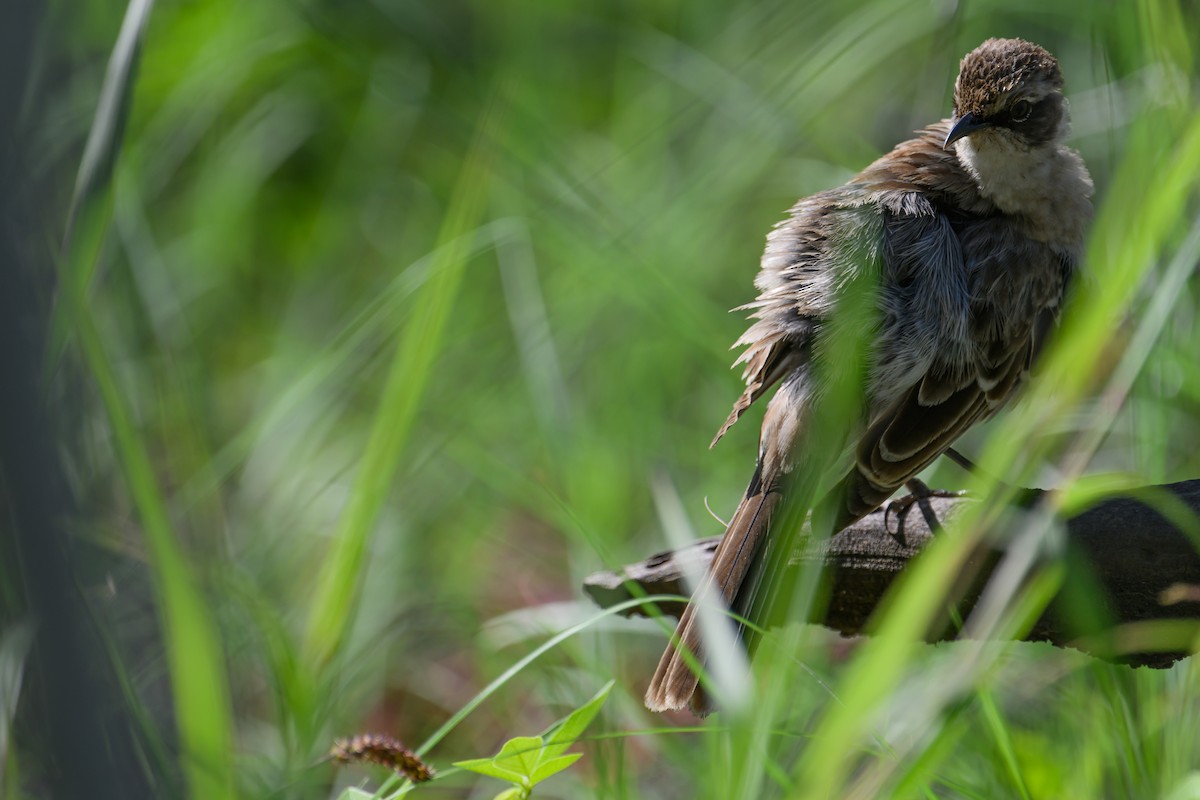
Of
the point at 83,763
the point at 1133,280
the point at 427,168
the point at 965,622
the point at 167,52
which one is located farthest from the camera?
the point at 427,168

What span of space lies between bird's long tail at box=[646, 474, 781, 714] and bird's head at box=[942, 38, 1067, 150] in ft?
3.92

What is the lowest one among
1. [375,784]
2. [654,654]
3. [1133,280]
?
[375,784]

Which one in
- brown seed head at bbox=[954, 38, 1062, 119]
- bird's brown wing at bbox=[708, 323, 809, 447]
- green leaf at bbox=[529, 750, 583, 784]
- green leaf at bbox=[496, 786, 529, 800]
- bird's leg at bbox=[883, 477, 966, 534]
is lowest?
green leaf at bbox=[496, 786, 529, 800]

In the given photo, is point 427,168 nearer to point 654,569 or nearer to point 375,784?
point 375,784

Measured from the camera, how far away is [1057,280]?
3.27m

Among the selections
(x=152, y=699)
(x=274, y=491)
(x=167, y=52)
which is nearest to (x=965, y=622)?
(x=152, y=699)

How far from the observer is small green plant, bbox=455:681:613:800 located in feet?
5.99

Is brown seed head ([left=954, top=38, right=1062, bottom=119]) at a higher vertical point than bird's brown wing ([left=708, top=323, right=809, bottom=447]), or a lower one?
higher

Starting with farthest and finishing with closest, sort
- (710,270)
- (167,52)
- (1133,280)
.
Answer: (167,52), (710,270), (1133,280)

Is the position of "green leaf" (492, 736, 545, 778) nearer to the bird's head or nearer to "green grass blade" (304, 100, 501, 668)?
"green grass blade" (304, 100, 501, 668)

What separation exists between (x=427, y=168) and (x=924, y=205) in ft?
12.2

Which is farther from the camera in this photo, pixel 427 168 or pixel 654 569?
pixel 427 168

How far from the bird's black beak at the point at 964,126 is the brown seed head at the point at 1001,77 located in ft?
0.06

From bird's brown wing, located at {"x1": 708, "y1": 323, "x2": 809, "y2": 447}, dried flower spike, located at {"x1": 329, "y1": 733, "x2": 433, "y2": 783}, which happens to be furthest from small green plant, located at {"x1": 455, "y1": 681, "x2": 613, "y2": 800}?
bird's brown wing, located at {"x1": 708, "y1": 323, "x2": 809, "y2": 447}
